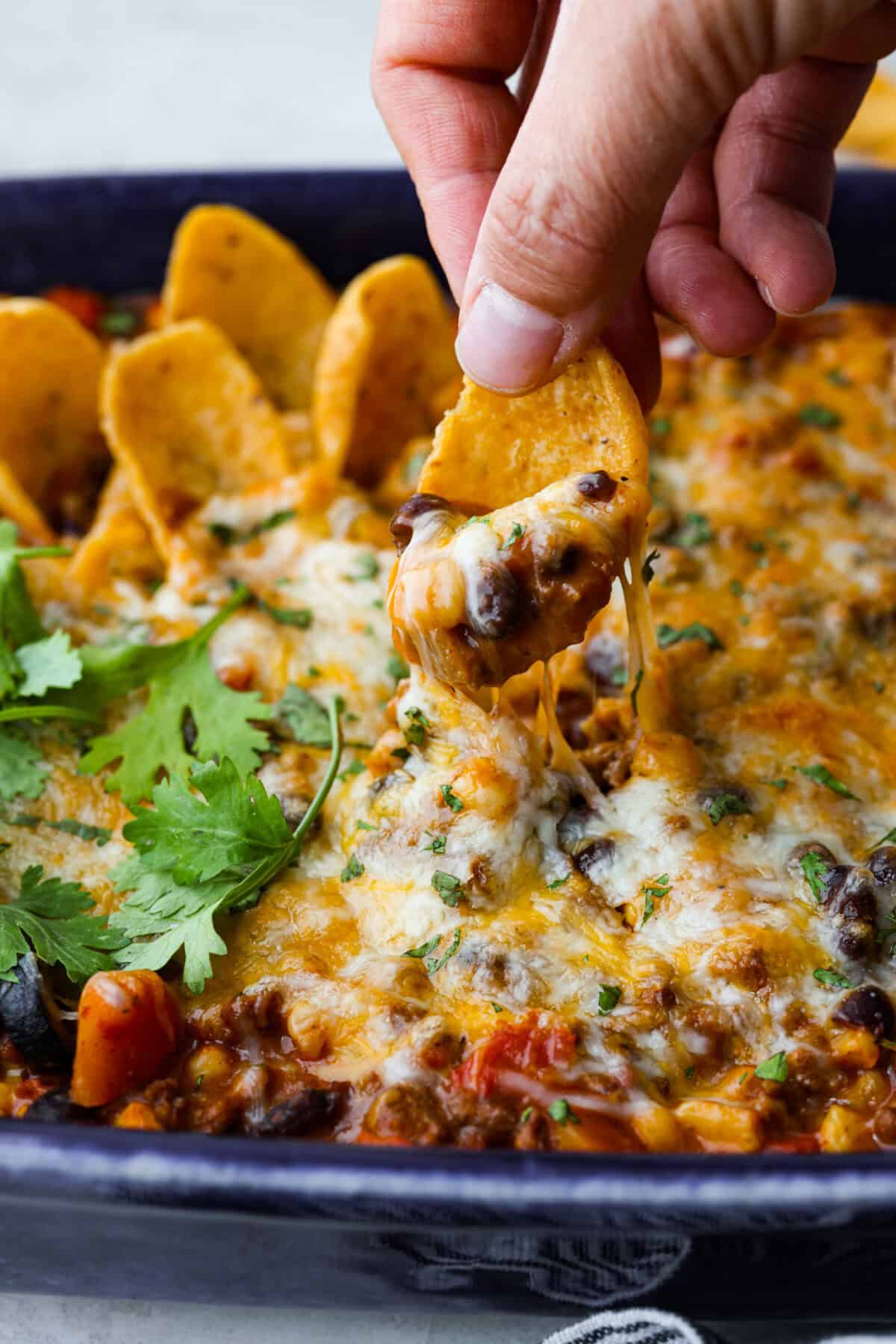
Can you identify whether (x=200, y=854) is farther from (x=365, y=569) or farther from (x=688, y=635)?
(x=688, y=635)

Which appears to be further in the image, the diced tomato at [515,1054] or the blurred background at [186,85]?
the blurred background at [186,85]

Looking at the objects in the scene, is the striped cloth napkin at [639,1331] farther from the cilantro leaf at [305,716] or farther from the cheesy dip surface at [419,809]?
the cilantro leaf at [305,716]

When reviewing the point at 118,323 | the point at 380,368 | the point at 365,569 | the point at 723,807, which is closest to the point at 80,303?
the point at 118,323

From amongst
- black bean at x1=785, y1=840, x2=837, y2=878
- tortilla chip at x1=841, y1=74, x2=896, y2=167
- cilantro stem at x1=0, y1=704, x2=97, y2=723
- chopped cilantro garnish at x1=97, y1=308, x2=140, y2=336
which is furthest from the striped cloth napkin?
tortilla chip at x1=841, y1=74, x2=896, y2=167

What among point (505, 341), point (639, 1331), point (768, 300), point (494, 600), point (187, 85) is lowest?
point (639, 1331)

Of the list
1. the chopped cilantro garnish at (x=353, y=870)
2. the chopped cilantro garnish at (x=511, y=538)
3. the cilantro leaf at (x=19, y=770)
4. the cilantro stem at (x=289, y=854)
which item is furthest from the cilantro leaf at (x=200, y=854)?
the chopped cilantro garnish at (x=511, y=538)

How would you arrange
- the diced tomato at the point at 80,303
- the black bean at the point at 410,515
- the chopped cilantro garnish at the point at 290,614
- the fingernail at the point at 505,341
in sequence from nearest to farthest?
1. the fingernail at the point at 505,341
2. the black bean at the point at 410,515
3. the chopped cilantro garnish at the point at 290,614
4. the diced tomato at the point at 80,303

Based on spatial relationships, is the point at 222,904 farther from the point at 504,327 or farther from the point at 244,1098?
the point at 504,327

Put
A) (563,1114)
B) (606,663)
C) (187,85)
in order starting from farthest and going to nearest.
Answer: (187,85), (606,663), (563,1114)
